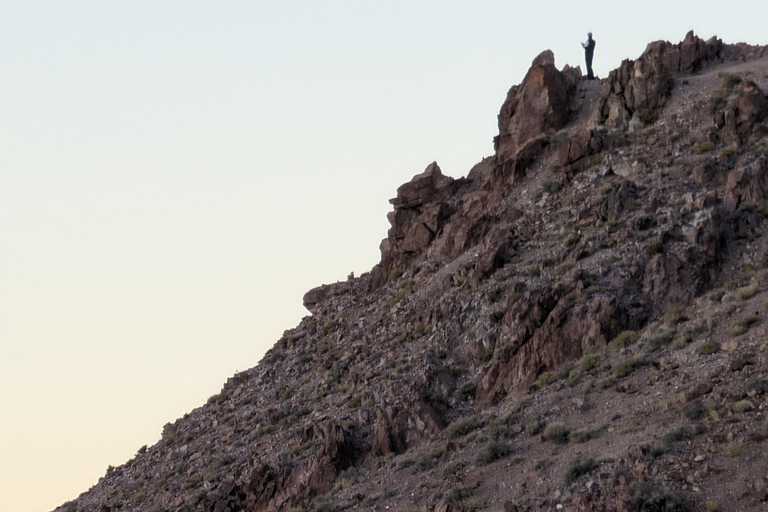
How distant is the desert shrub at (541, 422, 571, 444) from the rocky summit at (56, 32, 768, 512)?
0.09 metres

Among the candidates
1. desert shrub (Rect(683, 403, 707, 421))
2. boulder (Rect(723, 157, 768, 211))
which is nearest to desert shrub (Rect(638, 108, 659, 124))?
boulder (Rect(723, 157, 768, 211))

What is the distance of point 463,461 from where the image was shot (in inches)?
1155

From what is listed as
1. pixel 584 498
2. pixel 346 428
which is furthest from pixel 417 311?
pixel 584 498

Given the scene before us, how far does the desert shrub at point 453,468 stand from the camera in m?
28.9

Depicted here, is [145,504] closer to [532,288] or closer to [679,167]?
[532,288]

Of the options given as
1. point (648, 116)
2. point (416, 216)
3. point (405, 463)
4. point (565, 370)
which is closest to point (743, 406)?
point (565, 370)

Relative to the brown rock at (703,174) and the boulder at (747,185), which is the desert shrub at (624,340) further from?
the brown rock at (703,174)

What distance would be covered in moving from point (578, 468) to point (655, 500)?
3.11 meters

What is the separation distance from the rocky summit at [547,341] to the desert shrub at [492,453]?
0.06 metres

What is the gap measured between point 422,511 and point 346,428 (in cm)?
875

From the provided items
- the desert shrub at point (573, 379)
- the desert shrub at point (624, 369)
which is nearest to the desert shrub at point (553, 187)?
the desert shrub at point (573, 379)

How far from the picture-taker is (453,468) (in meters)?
29.0

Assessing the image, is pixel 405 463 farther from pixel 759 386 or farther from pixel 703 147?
pixel 703 147

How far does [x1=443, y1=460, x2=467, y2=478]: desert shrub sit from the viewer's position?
28922mm
